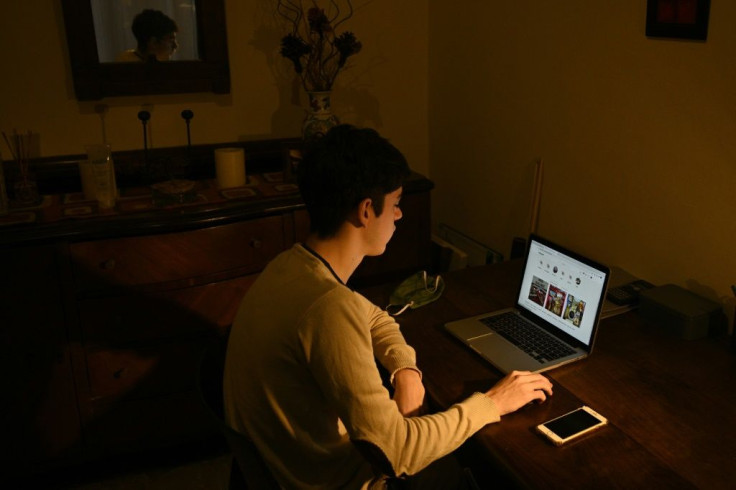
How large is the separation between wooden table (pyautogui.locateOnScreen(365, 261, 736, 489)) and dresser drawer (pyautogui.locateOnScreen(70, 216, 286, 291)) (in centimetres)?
66

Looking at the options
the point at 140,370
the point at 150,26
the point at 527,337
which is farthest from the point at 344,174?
the point at 150,26

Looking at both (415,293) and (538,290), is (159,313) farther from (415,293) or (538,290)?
(538,290)

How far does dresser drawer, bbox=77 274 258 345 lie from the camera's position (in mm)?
2209

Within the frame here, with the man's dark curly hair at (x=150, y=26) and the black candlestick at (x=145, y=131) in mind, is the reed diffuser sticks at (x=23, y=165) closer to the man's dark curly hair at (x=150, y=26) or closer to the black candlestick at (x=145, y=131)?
the black candlestick at (x=145, y=131)

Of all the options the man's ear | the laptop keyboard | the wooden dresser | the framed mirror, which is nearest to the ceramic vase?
the wooden dresser

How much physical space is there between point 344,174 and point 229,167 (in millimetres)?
1187

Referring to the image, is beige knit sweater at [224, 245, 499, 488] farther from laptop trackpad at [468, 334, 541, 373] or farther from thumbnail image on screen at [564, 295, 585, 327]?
thumbnail image on screen at [564, 295, 585, 327]

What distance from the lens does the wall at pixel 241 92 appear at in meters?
2.38

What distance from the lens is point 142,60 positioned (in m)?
2.47

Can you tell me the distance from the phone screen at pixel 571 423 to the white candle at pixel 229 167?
1489mm

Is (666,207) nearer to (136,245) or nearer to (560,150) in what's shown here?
(560,150)

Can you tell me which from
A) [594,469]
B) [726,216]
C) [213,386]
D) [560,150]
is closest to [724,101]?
[726,216]

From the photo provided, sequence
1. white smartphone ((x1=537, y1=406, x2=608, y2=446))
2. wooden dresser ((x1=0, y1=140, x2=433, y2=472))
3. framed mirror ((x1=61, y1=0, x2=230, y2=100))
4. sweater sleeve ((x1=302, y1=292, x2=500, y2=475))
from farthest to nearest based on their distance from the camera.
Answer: framed mirror ((x1=61, y1=0, x2=230, y2=100)), wooden dresser ((x1=0, y1=140, x2=433, y2=472)), white smartphone ((x1=537, y1=406, x2=608, y2=446)), sweater sleeve ((x1=302, y1=292, x2=500, y2=475))

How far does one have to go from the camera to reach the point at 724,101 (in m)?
1.69
